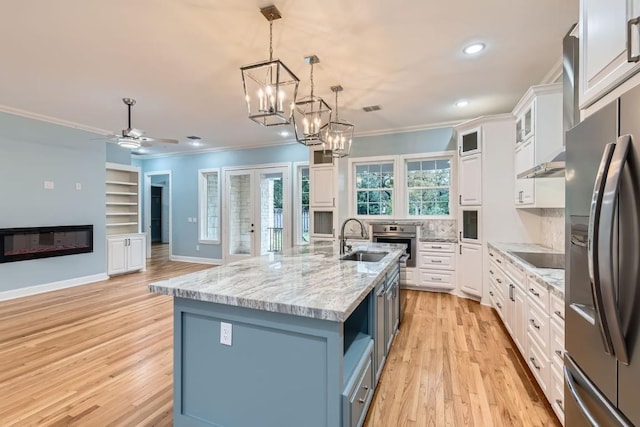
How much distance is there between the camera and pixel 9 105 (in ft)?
14.5

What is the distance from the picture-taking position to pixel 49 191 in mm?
5008

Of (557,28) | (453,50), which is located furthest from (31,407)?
(557,28)

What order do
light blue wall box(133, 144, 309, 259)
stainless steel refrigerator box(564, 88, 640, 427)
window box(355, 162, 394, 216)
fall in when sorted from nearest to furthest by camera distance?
stainless steel refrigerator box(564, 88, 640, 427), window box(355, 162, 394, 216), light blue wall box(133, 144, 309, 259)

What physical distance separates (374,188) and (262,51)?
135 inches

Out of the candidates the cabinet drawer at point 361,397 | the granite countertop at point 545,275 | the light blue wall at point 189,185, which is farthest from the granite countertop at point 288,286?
the light blue wall at point 189,185

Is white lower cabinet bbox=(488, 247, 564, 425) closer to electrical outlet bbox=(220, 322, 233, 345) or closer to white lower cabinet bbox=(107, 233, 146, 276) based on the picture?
electrical outlet bbox=(220, 322, 233, 345)

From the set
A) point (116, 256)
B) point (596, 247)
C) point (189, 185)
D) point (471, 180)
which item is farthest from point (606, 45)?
point (189, 185)

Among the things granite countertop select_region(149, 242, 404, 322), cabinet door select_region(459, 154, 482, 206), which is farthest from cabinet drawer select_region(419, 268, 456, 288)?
granite countertop select_region(149, 242, 404, 322)

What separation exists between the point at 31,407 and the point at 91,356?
2.42 feet

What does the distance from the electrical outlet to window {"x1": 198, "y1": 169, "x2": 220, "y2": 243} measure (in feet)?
20.3

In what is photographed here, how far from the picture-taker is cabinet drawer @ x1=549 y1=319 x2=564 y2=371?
179cm

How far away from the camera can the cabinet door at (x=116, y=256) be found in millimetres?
5930

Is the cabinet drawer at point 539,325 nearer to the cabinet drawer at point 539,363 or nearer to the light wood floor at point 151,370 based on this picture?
the cabinet drawer at point 539,363

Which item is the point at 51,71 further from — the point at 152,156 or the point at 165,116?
the point at 152,156
